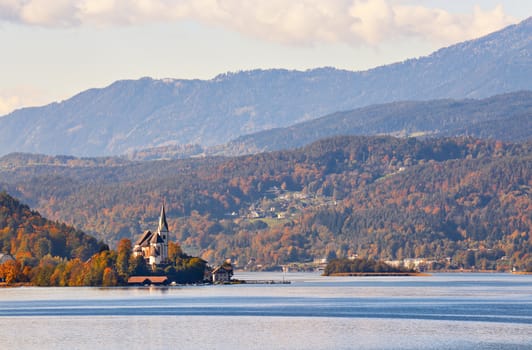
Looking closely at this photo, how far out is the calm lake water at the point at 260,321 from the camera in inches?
4225

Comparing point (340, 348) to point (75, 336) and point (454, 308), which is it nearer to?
point (75, 336)

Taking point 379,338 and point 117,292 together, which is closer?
point 379,338

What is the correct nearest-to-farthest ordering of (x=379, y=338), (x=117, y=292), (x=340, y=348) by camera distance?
1. (x=340, y=348)
2. (x=379, y=338)
3. (x=117, y=292)

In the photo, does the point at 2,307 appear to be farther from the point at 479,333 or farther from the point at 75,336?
the point at 479,333

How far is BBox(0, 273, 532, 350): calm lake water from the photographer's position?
107 meters

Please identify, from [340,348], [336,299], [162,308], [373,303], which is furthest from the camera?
[336,299]

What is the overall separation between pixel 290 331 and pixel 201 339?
37.4 ft

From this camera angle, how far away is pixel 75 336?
370 feet

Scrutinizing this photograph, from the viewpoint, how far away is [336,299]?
175 metres

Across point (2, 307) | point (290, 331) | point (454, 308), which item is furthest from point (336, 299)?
point (290, 331)

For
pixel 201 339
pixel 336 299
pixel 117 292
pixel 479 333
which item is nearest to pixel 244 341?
pixel 201 339

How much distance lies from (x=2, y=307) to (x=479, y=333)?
6310 centimetres

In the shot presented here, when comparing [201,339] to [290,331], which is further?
[290,331]

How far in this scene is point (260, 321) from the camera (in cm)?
13088
